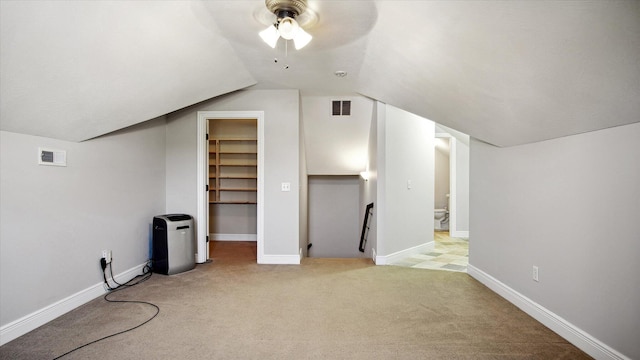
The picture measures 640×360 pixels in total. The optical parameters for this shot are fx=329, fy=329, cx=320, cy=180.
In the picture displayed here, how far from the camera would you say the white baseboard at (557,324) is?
1998 millimetres

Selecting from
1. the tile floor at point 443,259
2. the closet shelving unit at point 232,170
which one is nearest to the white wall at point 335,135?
the closet shelving unit at point 232,170

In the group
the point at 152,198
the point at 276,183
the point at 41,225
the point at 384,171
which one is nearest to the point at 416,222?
the point at 384,171

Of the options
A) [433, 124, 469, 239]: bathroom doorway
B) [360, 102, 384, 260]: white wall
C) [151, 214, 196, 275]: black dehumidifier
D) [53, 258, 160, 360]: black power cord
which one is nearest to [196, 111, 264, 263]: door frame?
[151, 214, 196, 275]: black dehumidifier

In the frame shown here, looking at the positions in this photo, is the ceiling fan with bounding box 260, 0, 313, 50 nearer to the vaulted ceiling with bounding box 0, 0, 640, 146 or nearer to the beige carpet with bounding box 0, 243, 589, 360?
the vaulted ceiling with bounding box 0, 0, 640, 146

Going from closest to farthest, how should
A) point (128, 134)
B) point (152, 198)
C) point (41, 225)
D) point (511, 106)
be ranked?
1. point (511, 106)
2. point (41, 225)
3. point (128, 134)
4. point (152, 198)

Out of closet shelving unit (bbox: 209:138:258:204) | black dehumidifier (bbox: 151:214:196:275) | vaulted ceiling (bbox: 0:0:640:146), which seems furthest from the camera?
closet shelving unit (bbox: 209:138:258:204)

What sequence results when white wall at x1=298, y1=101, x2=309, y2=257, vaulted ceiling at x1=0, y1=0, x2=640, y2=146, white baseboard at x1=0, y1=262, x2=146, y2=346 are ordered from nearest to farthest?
vaulted ceiling at x1=0, y1=0, x2=640, y2=146, white baseboard at x1=0, y1=262, x2=146, y2=346, white wall at x1=298, y1=101, x2=309, y2=257

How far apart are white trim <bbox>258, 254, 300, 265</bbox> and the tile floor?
135 cm

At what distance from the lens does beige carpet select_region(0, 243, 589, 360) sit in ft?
6.99

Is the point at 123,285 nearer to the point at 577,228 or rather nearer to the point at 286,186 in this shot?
the point at 286,186

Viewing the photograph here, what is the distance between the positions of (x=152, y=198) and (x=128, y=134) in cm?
86

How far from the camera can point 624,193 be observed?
1889 millimetres

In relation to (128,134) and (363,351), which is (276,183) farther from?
(363,351)

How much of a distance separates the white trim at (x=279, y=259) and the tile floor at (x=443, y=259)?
4.42ft
